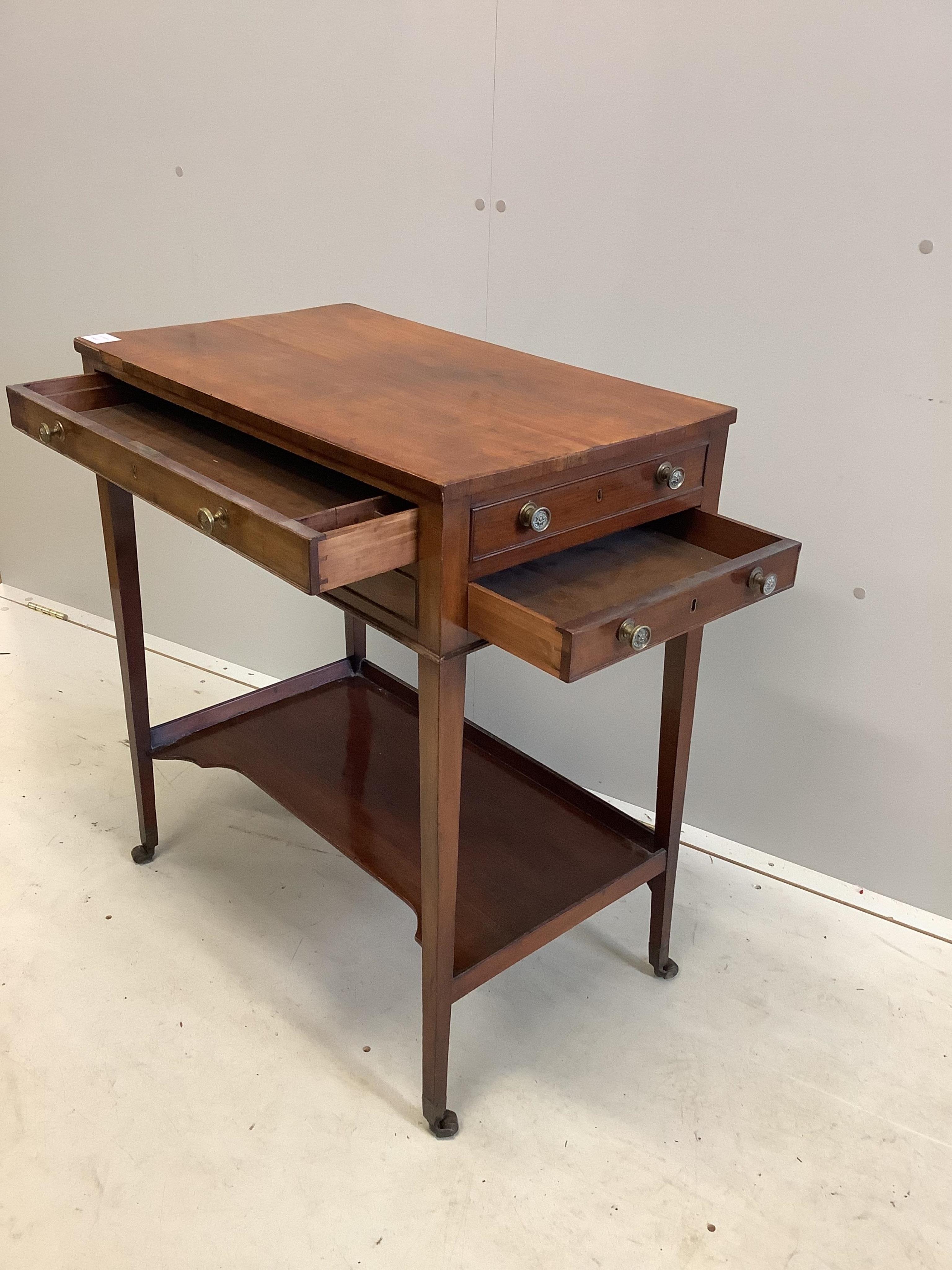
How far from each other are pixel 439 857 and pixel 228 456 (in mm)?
664

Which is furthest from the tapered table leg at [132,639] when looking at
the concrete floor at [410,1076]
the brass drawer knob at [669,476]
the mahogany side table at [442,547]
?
the brass drawer knob at [669,476]

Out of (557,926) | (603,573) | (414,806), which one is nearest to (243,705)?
(414,806)

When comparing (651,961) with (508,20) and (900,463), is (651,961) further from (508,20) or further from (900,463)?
(508,20)

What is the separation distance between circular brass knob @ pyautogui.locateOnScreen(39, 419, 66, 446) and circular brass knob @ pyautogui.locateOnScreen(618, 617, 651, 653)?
90 centimetres

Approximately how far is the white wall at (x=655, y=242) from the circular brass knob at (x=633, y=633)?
0.82m

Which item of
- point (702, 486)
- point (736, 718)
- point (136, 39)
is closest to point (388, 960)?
point (736, 718)

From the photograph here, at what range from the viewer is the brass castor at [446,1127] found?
167 centimetres

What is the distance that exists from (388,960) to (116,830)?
69cm

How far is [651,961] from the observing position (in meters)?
2.00

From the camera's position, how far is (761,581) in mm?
1432

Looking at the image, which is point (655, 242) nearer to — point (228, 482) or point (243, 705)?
point (228, 482)

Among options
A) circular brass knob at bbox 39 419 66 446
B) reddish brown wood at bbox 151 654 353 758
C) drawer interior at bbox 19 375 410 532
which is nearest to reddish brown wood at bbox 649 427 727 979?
drawer interior at bbox 19 375 410 532

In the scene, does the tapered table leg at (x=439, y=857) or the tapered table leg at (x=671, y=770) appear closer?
the tapered table leg at (x=439, y=857)

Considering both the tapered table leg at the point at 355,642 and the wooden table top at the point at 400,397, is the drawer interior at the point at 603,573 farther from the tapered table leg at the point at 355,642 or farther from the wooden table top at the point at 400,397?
the tapered table leg at the point at 355,642
